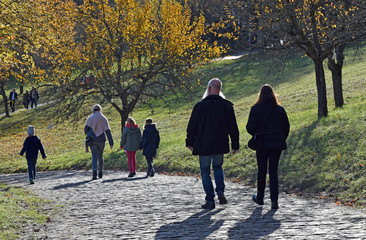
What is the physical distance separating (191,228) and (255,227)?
890 millimetres

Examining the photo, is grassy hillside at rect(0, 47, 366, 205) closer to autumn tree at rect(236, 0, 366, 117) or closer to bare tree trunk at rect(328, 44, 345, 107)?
bare tree trunk at rect(328, 44, 345, 107)

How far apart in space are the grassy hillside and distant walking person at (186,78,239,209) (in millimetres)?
2544

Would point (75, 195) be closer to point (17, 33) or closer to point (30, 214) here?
point (30, 214)

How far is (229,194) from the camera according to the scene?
11.3 meters

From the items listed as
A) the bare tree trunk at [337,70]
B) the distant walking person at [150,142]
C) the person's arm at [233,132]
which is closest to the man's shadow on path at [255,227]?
the person's arm at [233,132]

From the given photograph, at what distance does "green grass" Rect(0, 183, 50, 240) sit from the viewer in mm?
8304

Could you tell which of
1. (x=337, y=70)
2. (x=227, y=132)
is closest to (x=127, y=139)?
(x=227, y=132)

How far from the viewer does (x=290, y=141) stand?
16.5m

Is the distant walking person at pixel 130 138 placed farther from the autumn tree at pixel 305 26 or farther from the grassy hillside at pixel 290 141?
the autumn tree at pixel 305 26

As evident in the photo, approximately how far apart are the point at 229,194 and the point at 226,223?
3.43 m

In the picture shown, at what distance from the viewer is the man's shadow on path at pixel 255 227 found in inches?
277

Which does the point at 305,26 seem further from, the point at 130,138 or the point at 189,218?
the point at 189,218

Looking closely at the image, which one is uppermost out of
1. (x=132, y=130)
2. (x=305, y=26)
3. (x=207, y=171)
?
(x=305, y=26)

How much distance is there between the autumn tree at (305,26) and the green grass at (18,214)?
10610mm
